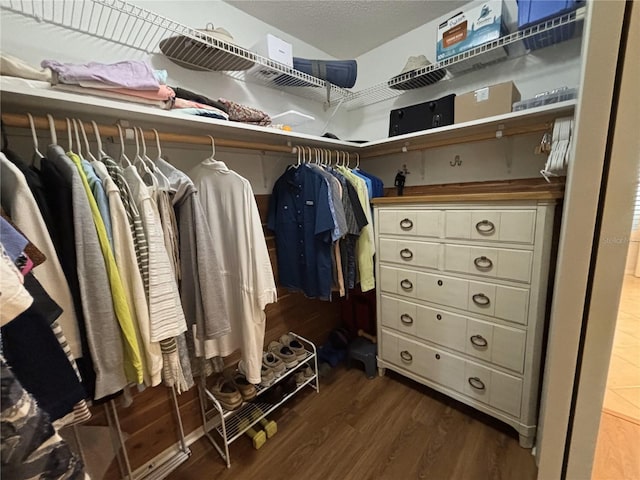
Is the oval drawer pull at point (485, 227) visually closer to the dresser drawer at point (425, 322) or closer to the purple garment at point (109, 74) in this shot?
the dresser drawer at point (425, 322)

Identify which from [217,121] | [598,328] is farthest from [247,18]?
[598,328]

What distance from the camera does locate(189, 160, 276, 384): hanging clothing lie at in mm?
1071

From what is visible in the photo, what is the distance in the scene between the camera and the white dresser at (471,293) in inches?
45.2

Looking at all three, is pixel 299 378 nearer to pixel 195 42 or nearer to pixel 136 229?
pixel 136 229

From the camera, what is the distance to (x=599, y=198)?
347 mm

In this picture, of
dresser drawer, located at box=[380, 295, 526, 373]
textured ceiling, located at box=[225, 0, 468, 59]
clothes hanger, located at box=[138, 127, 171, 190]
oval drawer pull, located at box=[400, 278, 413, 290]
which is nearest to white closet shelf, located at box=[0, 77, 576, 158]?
clothes hanger, located at box=[138, 127, 171, 190]

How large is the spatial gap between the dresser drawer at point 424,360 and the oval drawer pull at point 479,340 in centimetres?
14

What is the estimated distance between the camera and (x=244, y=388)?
135cm

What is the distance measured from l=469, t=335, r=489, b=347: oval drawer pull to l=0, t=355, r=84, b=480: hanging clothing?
59.4 inches

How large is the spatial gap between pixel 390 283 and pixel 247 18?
179 centimetres

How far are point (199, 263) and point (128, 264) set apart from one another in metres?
0.20

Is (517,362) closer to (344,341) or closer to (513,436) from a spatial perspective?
(513,436)

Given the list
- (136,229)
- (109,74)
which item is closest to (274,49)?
(109,74)

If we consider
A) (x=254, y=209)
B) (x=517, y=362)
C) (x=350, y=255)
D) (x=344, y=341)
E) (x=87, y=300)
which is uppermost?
(x=254, y=209)
